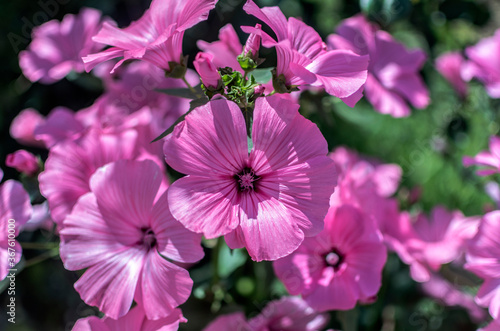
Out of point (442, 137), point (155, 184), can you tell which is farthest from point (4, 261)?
point (442, 137)

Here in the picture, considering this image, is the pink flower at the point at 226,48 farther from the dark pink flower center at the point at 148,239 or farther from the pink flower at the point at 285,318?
the pink flower at the point at 285,318

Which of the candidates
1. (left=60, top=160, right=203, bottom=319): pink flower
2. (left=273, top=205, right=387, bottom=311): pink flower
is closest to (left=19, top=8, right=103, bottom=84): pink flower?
(left=60, top=160, right=203, bottom=319): pink flower

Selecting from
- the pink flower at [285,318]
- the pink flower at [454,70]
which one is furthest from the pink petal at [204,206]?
the pink flower at [454,70]

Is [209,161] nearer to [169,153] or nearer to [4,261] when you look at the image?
[169,153]

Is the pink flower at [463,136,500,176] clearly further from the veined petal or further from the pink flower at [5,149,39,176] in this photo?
the pink flower at [5,149,39,176]

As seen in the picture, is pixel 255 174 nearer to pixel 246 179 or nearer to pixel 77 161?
pixel 246 179
